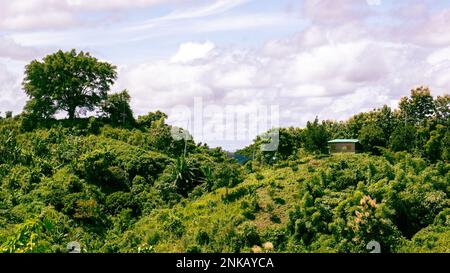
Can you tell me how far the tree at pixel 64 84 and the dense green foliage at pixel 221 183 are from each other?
0.47 ft

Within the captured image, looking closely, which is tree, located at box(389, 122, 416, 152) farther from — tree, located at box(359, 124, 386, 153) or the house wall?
the house wall

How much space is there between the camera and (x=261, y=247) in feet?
78.8

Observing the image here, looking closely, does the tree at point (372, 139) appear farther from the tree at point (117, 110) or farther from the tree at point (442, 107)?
the tree at point (117, 110)

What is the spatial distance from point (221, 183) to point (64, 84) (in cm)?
1284

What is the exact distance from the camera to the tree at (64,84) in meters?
37.8

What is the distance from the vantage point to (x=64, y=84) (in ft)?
123

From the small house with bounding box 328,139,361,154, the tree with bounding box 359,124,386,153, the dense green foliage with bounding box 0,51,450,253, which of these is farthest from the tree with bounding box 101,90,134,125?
the tree with bounding box 359,124,386,153

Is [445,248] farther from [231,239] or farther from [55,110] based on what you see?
[55,110]

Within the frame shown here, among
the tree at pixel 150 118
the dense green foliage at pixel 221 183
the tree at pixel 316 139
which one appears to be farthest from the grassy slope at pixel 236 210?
the tree at pixel 150 118

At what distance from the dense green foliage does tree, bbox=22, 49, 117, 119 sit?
0.14 m

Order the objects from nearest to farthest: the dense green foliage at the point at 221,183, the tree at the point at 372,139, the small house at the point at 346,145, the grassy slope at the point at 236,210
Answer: the dense green foliage at the point at 221,183 < the grassy slope at the point at 236,210 < the tree at the point at 372,139 < the small house at the point at 346,145

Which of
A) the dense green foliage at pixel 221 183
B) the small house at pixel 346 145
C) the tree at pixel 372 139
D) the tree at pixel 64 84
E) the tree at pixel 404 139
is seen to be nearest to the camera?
the dense green foliage at pixel 221 183

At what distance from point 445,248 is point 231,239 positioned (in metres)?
7.69
